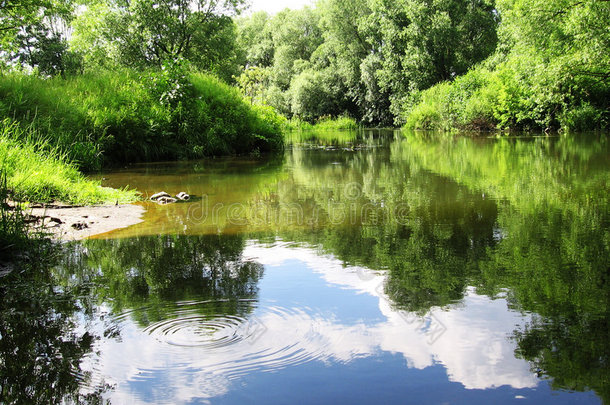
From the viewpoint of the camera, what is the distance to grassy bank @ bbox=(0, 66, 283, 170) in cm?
1131

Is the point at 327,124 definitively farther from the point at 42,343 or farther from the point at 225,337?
the point at 42,343

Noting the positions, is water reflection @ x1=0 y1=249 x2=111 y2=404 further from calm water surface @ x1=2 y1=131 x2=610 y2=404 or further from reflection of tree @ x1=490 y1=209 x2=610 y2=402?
reflection of tree @ x1=490 y1=209 x2=610 y2=402

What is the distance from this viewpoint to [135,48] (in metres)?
29.3

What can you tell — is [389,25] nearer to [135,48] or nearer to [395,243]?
[135,48]

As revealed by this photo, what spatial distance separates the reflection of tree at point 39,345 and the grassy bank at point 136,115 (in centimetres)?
755

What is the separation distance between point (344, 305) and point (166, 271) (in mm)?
1712

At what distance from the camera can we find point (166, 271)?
4.37 metres

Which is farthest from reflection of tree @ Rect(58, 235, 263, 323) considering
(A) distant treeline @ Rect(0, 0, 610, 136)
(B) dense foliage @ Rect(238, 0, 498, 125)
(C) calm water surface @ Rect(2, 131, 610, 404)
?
(B) dense foliage @ Rect(238, 0, 498, 125)

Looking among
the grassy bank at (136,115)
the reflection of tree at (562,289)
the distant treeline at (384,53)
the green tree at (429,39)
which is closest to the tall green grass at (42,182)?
the grassy bank at (136,115)

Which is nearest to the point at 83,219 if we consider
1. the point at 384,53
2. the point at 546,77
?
the point at 546,77

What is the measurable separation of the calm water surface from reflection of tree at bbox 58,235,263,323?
21mm

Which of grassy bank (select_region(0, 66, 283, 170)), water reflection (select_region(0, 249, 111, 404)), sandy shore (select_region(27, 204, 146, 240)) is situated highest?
grassy bank (select_region(0, 66, 283, 170))

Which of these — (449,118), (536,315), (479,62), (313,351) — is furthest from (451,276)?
(479,62)

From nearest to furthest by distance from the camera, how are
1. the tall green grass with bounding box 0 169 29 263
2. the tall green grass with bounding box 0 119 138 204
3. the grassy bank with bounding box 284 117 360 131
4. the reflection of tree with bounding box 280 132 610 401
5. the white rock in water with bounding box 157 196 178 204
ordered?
1. the reflection of tree with bounding box 280 132 610 401
2. the tall green grass with bounding box 0 169 29 263
3. the tall green grass with bounding box 0 119 138 204
4. the white rock in water with bounding box 157 196 178 204
5. the grassy bank with bounding box 284 117 360 131
